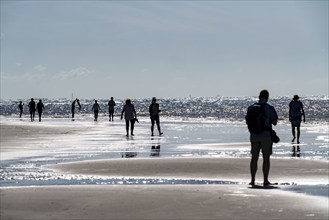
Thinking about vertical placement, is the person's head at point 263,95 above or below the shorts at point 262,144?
above

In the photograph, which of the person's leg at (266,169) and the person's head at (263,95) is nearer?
the person's leg at (266,169)

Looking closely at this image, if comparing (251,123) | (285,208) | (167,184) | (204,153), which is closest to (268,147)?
(251,123)

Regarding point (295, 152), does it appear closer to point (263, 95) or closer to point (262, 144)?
point (262, 144)

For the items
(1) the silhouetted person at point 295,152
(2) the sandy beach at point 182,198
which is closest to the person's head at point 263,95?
(2) the sandy beach at point 182,198

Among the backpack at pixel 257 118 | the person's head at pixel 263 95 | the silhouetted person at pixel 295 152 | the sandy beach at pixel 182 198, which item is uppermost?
the person's head at pixel 263 95

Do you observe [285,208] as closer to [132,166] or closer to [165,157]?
[132,166]

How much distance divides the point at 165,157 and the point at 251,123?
6.25 m

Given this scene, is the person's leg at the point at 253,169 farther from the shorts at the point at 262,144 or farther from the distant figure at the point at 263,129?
the shorts at the point at 262,144

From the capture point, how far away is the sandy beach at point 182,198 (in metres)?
9.29

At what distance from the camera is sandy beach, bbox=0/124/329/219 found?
929 centimetres

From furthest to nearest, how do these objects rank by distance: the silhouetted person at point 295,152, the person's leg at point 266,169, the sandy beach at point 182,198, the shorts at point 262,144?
the silhouetted person at point 295,152 < the shorts at point 262,144 < the person's leg at point 266,169 < the sandy beach at point 182,198

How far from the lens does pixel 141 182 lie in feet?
43.3

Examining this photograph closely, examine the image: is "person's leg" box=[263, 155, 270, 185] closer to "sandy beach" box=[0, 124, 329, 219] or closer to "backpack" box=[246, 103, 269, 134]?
"sandy beach" box=[0, 124, 329, 219]

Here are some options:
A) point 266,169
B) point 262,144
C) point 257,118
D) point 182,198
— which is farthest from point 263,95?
point 182,198
